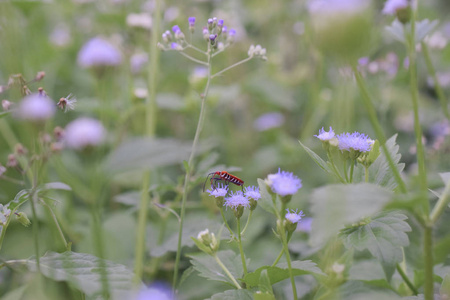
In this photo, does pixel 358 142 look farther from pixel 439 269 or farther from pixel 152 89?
pixel 152 89

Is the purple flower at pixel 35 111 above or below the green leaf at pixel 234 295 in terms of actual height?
above

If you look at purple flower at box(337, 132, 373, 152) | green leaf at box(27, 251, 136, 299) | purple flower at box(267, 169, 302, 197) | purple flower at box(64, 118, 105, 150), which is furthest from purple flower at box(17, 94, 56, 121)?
purple flower at box(337, 132, 373, 152)

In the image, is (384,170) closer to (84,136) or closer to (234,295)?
(234,295)

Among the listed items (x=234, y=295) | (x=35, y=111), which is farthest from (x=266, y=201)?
(x=35, y=111)

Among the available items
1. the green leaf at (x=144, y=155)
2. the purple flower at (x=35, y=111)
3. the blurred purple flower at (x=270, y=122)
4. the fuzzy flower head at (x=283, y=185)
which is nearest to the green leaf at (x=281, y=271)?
the fuzzy flower head at (x=283, y=185)

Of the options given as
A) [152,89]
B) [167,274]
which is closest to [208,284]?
[167,274]

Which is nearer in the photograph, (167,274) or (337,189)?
(337,189)

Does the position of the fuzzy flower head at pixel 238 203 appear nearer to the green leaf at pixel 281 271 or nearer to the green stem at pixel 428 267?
the green leaf at pixel 281 271

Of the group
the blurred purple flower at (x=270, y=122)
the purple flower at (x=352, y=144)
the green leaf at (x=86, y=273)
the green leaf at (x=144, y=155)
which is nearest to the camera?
the green leaf at (x=144, y=155)
